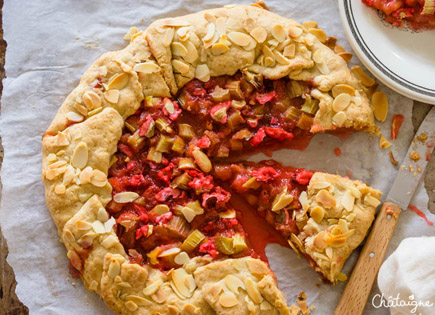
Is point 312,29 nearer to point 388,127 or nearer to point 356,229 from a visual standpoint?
point 388,127

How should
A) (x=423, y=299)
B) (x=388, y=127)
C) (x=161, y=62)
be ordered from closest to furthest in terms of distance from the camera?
(x=423, y=299)
(x=161, y=62)
(x=388, y=127)

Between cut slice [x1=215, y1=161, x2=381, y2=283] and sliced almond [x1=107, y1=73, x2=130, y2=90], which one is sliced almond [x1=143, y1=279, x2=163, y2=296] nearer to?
cut slice [x1=215, y1=161, x2=381, y2=283]

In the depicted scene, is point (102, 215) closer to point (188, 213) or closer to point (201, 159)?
point (188, 213)

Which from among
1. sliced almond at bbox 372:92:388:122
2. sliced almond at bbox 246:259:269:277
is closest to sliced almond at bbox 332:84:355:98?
sliced almond at bbox 372:92:388:122

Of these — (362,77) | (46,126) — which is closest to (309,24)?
(362,77)

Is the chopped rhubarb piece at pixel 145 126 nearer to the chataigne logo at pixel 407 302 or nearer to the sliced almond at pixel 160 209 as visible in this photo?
the sliced almond at pixel 160 209

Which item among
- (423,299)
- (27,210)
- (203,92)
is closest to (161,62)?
(203,92)
